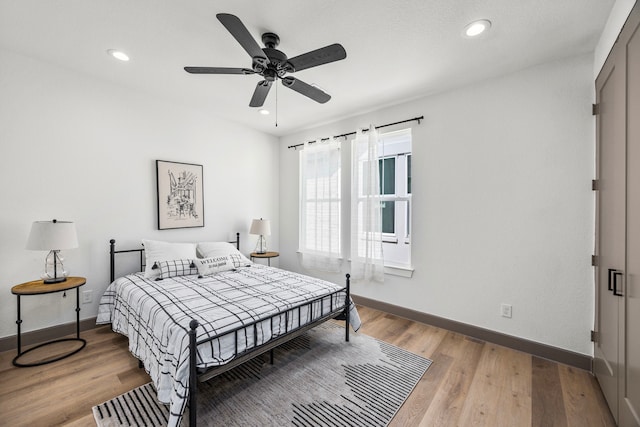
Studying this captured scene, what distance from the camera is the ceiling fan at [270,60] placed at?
5.22 feet

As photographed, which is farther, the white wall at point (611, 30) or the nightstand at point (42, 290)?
the nightstand at point (42, 290)

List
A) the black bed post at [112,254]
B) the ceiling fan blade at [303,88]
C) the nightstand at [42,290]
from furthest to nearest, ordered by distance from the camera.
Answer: the black bed post at [112,254], the nightstand at [42,290], the ceiling fan blade at [303,88]

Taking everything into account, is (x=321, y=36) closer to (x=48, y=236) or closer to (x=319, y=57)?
(x=319, y=57)

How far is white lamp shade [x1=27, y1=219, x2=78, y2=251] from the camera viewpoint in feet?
7.47

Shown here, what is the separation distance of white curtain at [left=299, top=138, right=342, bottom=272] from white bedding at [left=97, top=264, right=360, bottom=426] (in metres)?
1.12

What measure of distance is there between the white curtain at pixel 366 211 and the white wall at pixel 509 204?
0.39 meters

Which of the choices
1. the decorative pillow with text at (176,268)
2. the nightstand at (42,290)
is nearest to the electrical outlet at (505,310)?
the decorative pillow with text at (176,268)

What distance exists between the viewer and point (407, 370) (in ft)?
7.38

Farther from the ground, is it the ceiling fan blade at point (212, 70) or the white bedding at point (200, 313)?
the ceiling fan blade at point (212, 70)

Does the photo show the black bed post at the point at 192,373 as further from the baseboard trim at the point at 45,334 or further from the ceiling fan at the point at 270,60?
the baseboard trim at the point at 45,334

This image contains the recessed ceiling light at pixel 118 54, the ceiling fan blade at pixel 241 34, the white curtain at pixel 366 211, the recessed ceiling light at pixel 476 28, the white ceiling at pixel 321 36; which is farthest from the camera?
the white curtain at pixel 366 211

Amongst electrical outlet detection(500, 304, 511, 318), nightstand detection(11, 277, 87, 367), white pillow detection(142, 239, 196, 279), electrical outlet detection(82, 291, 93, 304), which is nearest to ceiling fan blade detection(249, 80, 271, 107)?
white pillow detection(142, 239, 196, 279)

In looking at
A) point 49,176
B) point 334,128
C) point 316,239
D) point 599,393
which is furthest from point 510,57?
point 49,176

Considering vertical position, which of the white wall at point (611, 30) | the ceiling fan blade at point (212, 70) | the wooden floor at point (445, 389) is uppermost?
the white wall at point (611, 30)
